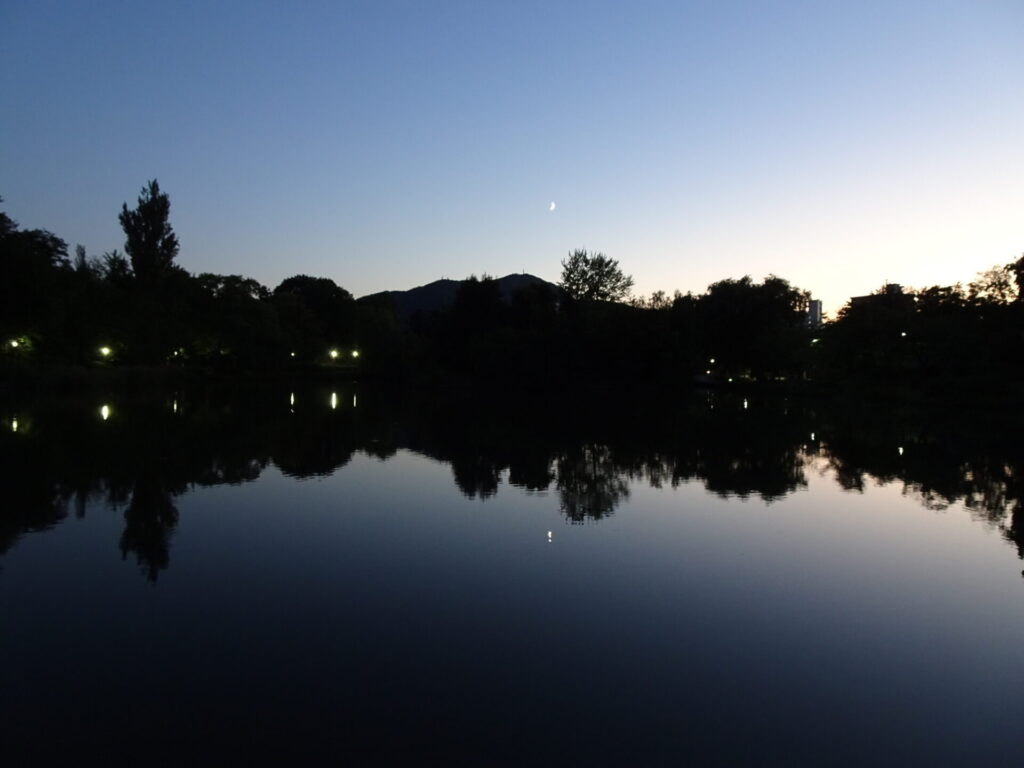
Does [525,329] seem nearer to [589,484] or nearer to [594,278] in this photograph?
[594,278]

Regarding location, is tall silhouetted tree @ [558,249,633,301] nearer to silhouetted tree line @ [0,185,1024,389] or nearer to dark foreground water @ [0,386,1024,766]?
silhouetted tree line @ [0,185,1024,389]

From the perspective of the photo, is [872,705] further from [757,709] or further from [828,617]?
[828,617]

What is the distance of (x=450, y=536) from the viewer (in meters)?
9.80

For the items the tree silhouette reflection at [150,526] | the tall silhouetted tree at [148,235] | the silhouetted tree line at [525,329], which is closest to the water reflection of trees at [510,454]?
the tree silhouette reflection at [150,526]

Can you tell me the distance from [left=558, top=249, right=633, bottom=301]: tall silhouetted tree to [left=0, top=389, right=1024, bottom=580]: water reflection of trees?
37051mm

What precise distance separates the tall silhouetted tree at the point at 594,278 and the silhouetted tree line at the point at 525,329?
0.42 ft

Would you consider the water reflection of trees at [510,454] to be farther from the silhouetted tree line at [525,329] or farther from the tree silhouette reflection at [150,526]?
the silhouetted tree line at [525,329]

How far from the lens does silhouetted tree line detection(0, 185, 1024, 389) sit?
36406 mm

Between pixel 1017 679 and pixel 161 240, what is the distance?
58.8 m

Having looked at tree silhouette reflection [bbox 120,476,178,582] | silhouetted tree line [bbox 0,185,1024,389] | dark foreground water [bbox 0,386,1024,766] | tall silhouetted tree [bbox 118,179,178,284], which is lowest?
dark foreground water [bbox 0,386,1024,766]

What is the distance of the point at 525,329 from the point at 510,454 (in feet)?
123

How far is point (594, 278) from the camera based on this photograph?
67.2 metres

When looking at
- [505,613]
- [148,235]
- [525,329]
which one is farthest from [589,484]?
[148,235]

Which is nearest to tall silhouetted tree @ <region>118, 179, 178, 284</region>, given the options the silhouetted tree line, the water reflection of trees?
the silhouetted tree line
